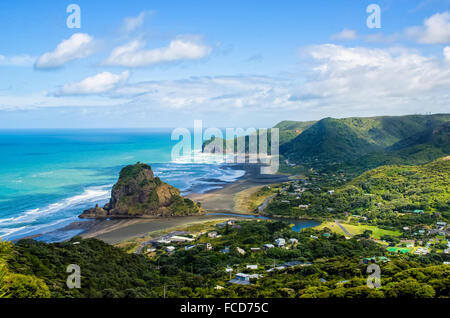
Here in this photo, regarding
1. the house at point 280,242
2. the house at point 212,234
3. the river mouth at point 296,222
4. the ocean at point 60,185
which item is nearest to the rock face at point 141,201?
the ocean at point 60,185

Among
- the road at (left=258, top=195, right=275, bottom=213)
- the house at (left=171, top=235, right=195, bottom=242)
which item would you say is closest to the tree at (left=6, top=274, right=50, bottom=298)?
the house at (left=171, top=235, right=195, bottom=242)

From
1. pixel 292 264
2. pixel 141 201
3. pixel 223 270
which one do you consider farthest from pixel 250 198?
pixel 223 270

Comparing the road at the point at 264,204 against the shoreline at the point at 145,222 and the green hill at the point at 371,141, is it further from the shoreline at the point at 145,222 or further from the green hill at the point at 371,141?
the green hill at the point at 371,141

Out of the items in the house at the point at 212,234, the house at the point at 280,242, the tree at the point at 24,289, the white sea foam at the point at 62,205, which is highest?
the tree at the point at 24,289

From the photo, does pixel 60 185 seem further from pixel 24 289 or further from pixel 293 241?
pixel 24 289

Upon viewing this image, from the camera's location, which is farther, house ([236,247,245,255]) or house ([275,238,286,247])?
house ([275,238,286,247])

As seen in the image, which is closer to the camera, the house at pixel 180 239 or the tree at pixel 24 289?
the tree at pixel 24 289

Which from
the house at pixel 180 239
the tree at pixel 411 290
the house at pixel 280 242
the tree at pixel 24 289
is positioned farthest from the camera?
the house at pixel 180 239

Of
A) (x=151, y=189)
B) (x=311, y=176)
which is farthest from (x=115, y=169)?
(x=311, y=176)

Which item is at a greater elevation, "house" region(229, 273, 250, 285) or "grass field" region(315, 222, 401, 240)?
"house" region(229, 273, 250, 285)

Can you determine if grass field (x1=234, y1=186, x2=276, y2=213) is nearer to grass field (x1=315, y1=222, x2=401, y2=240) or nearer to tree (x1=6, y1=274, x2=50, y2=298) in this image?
grass field (x1=315, y1=222, x2=401, y2=240)
